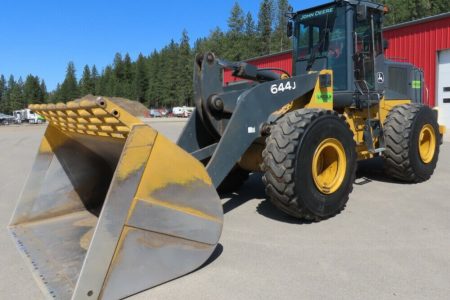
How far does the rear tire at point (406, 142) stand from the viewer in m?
6.39

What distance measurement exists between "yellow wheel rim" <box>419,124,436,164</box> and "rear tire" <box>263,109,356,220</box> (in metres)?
2.59

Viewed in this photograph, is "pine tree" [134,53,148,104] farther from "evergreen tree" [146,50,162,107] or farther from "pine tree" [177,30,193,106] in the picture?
"pine tree" [177,30,193,106]

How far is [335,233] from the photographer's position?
4488mm

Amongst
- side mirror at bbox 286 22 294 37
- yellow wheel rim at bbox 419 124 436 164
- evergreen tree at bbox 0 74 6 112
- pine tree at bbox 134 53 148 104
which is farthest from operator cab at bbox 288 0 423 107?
evergreen tree at bbox 0 74 6 112

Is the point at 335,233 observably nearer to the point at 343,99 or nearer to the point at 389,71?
the point at 343,99

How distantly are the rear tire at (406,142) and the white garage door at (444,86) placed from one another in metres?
12.3

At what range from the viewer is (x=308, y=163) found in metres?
4.58

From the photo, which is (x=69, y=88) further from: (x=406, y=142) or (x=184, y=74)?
(x=406, y=142)

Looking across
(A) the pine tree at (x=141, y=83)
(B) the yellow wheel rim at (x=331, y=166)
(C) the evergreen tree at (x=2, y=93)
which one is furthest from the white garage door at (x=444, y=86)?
(C) the evergreen tree at (x=2, y=93)

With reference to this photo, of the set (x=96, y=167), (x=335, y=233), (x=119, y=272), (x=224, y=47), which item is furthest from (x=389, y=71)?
(x=224, y=47)

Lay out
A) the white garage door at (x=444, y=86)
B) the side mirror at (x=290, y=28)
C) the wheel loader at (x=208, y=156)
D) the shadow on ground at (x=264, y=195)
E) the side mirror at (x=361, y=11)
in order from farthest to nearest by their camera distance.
Answer: the white garage door at (x=444, y=86) < the side mirror at (x=290, y=28) < the side mirror at (x=361, y=11) < the shadow on ground at (x=264, y=195) < the wheel loader at (x=208, y=156)

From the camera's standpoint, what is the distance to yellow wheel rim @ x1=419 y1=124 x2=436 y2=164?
23.2ft

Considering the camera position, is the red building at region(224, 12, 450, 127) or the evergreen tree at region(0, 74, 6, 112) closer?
the red building at region(224, 12, 450, 127)

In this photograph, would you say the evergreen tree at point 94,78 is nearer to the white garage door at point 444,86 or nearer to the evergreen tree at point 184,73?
the evergreen tree at point 184,73
